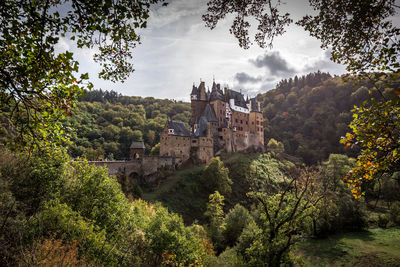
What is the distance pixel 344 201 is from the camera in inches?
1324

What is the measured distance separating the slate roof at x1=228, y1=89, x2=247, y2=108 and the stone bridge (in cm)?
2807

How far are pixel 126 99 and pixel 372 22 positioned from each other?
405ft

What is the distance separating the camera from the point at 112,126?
77.9 metres

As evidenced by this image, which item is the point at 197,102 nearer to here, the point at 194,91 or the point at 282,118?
the point at 194,91

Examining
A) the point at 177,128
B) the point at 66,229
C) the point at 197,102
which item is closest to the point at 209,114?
the point at 197,102

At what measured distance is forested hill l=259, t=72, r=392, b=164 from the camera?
275 ft

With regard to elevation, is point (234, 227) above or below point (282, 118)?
below

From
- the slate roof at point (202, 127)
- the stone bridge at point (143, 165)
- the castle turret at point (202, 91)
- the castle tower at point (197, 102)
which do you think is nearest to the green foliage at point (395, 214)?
the slate roof at point (202, 127)

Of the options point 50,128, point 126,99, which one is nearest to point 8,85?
point 50,128

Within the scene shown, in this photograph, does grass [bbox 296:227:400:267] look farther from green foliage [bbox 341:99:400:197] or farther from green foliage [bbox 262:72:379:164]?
green foliage [bbox 262:72:379:164]

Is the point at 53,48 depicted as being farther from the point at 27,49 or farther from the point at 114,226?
the point at 114,226

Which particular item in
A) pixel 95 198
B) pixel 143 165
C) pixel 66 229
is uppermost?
pixel 143 165

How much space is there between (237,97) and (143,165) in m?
38.3

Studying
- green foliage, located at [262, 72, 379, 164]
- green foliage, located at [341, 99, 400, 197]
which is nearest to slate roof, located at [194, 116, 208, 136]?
green foliage, located at [262, 72, 379, 164]
